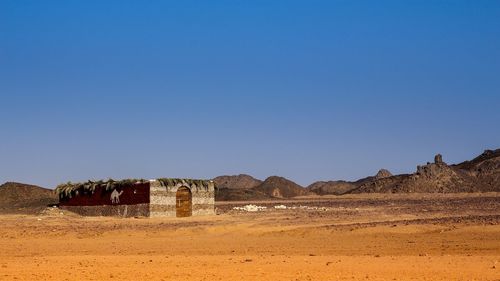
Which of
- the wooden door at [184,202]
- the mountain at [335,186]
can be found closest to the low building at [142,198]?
the wooden door at [184,202]

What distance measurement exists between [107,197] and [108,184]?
875 mm

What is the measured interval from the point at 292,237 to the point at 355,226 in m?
3.40

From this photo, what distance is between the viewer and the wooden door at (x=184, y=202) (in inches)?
1681

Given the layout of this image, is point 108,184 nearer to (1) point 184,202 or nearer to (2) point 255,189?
(1) point 184,202

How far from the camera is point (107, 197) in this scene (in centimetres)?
4375

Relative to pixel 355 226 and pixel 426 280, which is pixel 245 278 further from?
pixel 355 226

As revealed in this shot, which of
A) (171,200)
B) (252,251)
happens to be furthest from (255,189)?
(252,251)

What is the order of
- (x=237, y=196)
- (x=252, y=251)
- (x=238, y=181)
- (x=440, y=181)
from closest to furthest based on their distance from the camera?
(x=252, y=251) < (x=237, y=196) < (x=440, y=181) < (x=238, y=181)

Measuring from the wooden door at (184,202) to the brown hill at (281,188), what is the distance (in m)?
81.5

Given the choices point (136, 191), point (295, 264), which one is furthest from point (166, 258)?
point (136, 191)

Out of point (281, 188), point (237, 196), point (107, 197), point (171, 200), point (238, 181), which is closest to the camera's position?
point (171, 200)

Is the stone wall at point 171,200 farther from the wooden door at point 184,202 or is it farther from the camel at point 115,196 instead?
the camel at point 115,196

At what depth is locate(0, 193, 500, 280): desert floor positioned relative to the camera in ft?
52.0

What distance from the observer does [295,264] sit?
699 inches
